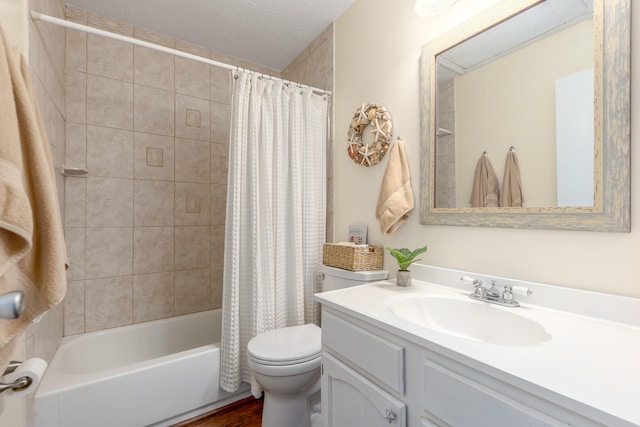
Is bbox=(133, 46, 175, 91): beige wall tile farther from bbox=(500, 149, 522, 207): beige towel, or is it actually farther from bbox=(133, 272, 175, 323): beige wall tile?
bbox=(500, 149, 522, 207): beige towel

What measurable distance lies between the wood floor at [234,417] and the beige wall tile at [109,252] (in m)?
1.11

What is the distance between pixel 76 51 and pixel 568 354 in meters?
2.87

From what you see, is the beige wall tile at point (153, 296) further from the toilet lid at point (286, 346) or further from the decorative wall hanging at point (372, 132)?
the decorative wall hanging at point (372, 132)

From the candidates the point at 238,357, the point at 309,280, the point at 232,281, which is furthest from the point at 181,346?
the point at 309,280

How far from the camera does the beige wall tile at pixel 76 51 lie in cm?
189

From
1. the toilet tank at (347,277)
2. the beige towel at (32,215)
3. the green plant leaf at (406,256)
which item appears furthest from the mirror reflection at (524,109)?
the beige towel at (32,215)

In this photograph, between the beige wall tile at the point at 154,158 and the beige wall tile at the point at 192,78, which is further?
the beige wall tile at the point at 192,78

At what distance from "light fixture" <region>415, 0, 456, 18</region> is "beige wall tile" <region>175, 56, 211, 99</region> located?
1783 mm

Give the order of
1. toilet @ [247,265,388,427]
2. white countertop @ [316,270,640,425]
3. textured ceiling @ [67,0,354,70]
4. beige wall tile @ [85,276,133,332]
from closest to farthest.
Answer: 1. white countertop @ [316,270,640,425]
2. toilet @ [247,265,388,427]
3. textured ceiling @ [67,0,354,70]
4. beige wall tile @ [85,276,133,332]

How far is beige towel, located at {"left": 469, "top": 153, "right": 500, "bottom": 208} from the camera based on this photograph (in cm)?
111

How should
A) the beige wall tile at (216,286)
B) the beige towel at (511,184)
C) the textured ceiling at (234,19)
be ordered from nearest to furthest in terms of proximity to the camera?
the beige towel at (511,184) < the textured ceiling at (234,19) < the beige wall tile at (216,286)

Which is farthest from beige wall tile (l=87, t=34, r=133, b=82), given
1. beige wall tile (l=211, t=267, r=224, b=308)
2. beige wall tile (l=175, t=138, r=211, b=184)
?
beige wall tile (l=211, t=267, r=224, b=308)

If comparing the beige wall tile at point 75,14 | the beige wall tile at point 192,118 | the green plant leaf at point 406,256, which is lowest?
the green plant leaf at point 406,256

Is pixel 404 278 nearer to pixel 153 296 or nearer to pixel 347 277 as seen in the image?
pixel 347 277
